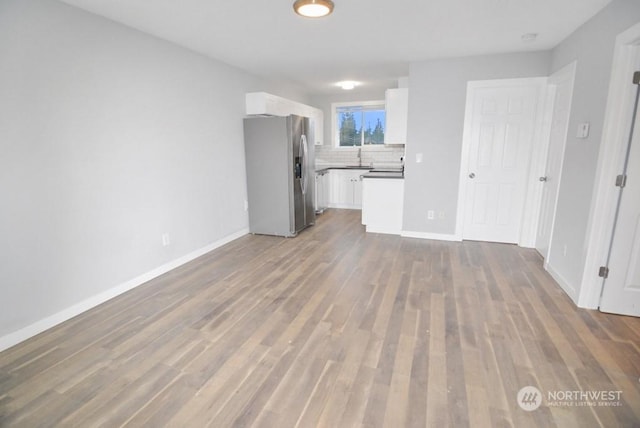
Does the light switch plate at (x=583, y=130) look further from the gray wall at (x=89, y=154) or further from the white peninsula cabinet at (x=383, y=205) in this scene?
the gray wall at (x=89, y=154)

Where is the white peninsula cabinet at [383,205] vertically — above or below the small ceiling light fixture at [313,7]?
below

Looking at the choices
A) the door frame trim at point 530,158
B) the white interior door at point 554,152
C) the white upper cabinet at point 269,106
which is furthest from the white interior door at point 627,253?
the white upper cabinet at point 269,106

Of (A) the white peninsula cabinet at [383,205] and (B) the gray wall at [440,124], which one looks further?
(A) the white peninsula cabinet at [383,205]

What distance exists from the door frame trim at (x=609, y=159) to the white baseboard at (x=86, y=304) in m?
4.03

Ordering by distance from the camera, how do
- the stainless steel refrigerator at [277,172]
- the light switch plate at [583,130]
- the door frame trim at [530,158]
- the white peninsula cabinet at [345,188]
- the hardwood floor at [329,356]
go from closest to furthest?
the hardwood floor at [329,356] < the light switch plate at [583,130] < the door frame trim at [530,158] < the stainless steel refrigerator at [277,172] < the white peninsula cabinet at [345,188]

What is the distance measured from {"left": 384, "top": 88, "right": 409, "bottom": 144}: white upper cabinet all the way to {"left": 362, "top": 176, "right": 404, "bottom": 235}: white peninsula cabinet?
0.72 meters

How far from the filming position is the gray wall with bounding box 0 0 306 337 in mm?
2219

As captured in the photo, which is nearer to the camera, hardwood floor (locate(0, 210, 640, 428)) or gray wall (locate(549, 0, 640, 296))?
hardwood floor (locate(0, 210, 640, 428))

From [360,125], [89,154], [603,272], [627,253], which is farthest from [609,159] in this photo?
[360,125]

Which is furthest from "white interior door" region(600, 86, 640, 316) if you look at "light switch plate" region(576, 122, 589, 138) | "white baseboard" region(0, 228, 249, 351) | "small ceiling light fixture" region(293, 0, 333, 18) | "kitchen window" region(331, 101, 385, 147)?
"kitchen window" region(331, 101, 385, 147)

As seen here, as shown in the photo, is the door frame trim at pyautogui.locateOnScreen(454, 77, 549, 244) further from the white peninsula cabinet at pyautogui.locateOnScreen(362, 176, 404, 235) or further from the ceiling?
the white peninsula cabinet at pyautogui.locateOnScreen(362, 176, 404, 235)

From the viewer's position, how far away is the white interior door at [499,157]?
408 cm

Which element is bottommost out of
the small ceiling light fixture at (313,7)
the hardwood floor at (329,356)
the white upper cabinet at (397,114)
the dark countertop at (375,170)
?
the hardwood floor at (329,356)

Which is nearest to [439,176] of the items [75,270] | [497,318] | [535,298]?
[535,298]
